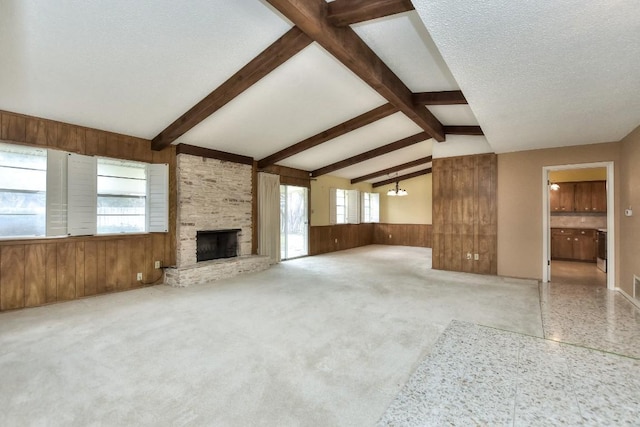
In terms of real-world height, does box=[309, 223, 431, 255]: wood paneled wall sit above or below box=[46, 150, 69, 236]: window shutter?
below

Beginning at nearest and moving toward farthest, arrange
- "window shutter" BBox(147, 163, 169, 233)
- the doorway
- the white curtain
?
1. "window shutter" BBox(147, 163, 169, 233)
2. the white curtain
3. the doorway

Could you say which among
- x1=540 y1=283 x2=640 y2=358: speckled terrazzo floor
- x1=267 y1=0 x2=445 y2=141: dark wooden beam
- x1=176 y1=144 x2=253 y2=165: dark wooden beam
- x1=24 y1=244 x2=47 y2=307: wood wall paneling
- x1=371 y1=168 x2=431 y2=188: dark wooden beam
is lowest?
x1=540 y1=283 x2=640 y2=358: speckled terrazzo floor

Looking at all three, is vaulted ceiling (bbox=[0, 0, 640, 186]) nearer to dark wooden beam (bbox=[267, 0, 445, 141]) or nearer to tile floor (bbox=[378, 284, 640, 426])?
dark wooden beam (bbox=[267, 0, 445, 141])

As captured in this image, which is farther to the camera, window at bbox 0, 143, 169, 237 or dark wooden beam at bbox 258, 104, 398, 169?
dark wooden beam at bbox 258, 104, 398, 169

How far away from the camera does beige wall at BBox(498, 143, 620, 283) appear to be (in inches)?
216

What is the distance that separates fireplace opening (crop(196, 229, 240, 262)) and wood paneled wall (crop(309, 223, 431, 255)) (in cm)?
274

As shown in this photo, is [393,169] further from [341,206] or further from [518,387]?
[518,387]

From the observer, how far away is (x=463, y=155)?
20.7ft

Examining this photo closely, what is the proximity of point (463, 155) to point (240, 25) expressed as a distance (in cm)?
515

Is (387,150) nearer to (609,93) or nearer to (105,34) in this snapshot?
(609,93)

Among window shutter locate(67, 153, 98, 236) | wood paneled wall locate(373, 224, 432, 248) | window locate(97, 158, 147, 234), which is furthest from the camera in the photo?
wood paneled wall locate(373, 224, 432, 248)

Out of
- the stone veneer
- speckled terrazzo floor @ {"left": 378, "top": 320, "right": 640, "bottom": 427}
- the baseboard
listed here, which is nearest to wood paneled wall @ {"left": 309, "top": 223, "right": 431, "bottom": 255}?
the stone veneer

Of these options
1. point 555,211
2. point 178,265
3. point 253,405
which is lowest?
point 253,405

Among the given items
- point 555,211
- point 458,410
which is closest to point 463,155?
point 555,211
